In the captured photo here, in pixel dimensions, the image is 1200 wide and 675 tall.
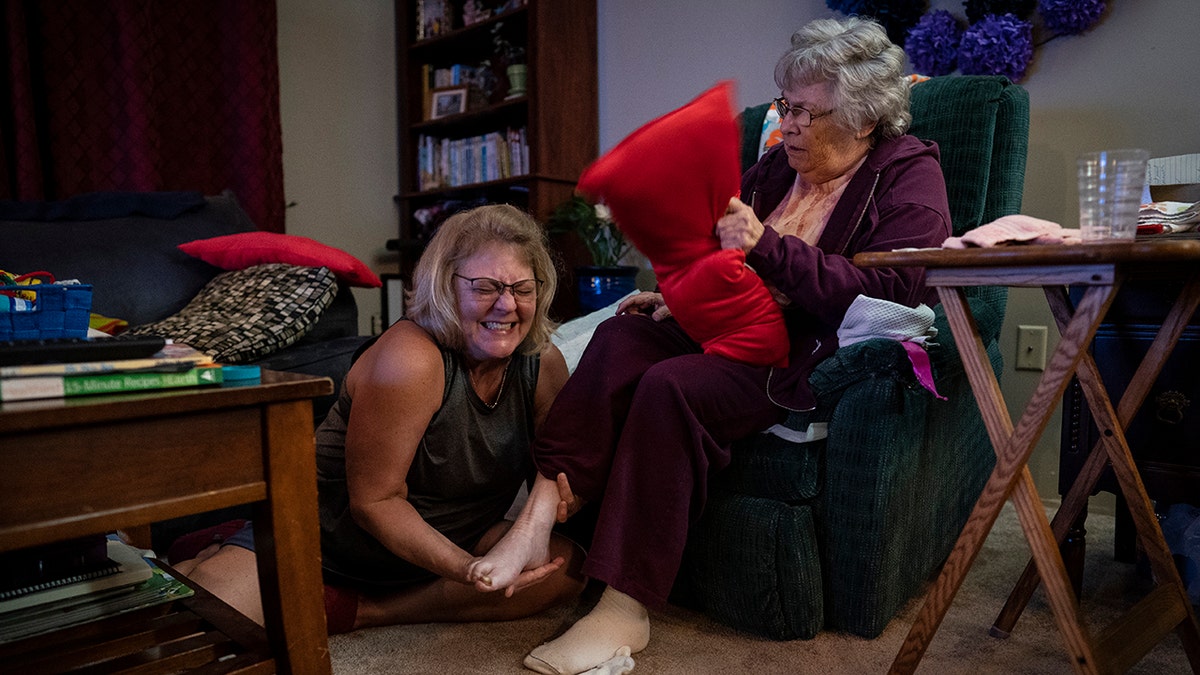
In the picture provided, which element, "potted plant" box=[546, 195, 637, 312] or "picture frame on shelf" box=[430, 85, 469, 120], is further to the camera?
"picture frame on shelf" box=[430, 85, 469, 120]

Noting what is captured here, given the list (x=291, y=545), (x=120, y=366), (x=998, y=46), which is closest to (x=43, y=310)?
(x=120, y=366)

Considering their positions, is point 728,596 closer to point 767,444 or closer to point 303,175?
point 767,444

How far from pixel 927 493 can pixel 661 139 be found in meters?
0.83

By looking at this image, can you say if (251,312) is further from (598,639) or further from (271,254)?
(598,639)

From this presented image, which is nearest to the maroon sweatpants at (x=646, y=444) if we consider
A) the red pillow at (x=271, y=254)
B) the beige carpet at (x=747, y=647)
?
the beige carpet at (x=747, y=647)

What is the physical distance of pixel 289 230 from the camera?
3.29 metres

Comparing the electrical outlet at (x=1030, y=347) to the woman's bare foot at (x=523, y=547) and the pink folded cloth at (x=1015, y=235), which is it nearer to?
the pink folded cloth at (x=1015, y=235)

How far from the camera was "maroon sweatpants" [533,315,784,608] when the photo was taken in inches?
49.7

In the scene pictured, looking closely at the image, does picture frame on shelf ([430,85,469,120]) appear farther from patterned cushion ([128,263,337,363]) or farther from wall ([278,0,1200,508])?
patterned cushion ([128,263,337,363])

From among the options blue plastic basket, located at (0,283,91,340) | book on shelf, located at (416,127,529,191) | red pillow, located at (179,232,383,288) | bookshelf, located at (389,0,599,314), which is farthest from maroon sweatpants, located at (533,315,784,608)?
book on shelf, located at (416,127,529,191)

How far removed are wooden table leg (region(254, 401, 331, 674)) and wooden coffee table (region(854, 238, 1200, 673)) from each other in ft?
2.40

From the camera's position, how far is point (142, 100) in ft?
8.98

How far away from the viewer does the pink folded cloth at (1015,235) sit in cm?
100

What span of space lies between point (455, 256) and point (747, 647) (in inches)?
31.9
